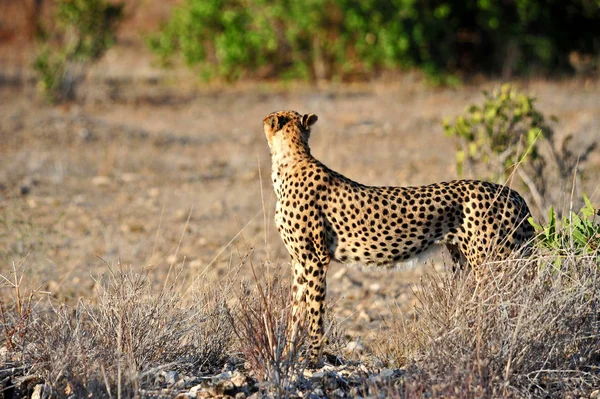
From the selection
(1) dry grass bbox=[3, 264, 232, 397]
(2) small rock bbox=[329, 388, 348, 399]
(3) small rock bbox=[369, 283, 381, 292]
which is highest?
(1) dry grass bbox=[3, 264, 232, 397]

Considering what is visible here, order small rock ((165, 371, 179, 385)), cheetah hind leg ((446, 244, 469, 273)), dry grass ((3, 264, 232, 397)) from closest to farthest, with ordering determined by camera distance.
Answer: dry grass ((3, 264, 232, 397)) → small rock ((165, 371, 179, 385)) → cheetah hind leg ((446, 244, 469, 273))

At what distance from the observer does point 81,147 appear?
11688 mm

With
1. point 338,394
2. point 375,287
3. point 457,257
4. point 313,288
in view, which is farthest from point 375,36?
point 338,394

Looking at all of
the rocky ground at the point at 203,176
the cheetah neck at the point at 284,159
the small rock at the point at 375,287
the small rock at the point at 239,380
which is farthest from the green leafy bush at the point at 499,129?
the small rock at the point at 239,380

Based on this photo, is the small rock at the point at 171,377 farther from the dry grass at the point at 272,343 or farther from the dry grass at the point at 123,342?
the dry grass at the point at 272,343

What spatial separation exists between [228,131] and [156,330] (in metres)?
9.32

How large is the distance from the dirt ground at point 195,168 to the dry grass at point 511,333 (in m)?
0.67

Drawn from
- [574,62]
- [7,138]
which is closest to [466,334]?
[7,138]

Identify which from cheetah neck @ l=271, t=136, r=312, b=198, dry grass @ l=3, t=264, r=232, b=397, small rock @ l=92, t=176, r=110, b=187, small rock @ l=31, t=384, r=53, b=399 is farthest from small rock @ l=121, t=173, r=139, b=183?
small rock @ l=31, t=384, r=53, b=399

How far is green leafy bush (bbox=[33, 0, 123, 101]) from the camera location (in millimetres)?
14977

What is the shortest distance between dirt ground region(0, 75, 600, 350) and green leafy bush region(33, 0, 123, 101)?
38 centimetres

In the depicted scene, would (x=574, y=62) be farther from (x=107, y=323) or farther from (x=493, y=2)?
(x=107, y=323)

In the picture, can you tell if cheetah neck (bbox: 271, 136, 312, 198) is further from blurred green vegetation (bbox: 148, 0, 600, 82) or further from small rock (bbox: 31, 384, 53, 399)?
blurred green vegetation (bbox: 148, 0, 600, 82)

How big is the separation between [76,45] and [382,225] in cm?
1195
